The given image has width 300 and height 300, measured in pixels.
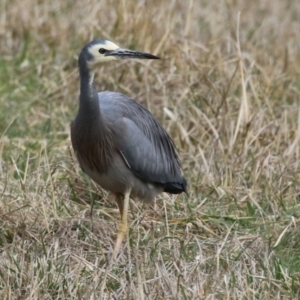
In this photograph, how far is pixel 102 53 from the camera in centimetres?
539

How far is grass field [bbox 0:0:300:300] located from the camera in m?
5.05

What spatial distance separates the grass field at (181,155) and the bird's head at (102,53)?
86 cm

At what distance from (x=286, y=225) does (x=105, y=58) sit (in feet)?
4.82

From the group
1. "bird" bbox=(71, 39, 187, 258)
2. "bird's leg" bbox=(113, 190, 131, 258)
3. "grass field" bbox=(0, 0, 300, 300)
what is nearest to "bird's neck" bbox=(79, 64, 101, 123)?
"bird" bbox=(71, 39, 187, 258)

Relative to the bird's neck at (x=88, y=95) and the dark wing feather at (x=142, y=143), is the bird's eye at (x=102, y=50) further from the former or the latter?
the dark wing feather at (x=142, y=143)

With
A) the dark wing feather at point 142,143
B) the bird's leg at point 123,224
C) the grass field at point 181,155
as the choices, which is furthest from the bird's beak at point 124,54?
the grass field at point 181,155

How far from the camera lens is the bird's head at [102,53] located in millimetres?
5371

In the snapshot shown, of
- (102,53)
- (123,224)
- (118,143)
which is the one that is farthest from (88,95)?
(123,224)

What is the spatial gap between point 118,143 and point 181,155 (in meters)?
1.53

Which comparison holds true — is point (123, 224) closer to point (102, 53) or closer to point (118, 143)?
point (118, 143)

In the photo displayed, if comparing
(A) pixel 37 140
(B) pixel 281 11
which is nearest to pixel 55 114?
(A) pixel 37 140

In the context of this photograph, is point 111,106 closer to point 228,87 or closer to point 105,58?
point 105,58

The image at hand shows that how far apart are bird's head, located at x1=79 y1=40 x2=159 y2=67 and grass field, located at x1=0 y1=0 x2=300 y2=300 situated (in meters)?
0.86

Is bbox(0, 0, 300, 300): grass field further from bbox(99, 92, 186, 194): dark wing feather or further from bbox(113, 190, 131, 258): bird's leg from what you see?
bbox(99, 92, 186, 194): dark wing feather
